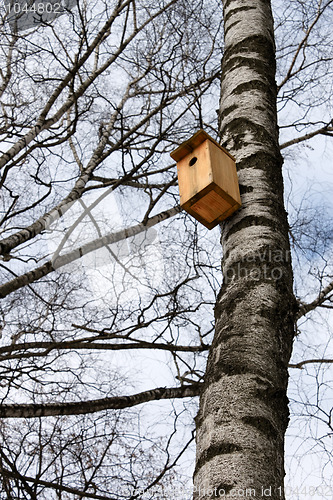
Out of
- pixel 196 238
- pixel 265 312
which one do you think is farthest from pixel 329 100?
pixel 265 312

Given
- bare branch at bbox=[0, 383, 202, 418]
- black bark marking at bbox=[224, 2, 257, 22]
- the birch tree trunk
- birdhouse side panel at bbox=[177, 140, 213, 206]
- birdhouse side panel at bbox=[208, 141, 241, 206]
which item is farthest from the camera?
bare branch at bbox=[0, 383, 202, 418]

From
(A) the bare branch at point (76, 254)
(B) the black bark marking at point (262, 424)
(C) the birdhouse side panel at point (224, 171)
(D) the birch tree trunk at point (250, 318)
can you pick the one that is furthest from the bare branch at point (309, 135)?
(B) the black bark marking at point (262, 424)

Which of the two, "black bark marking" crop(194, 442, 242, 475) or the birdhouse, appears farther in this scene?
the birdhouse

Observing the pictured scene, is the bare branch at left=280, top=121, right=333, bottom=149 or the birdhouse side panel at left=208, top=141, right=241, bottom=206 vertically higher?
the bare branch at left=280, top=121, right=333, bottom=149

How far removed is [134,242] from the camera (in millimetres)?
4062

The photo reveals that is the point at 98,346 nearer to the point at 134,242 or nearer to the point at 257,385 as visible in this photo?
the point at 134,242

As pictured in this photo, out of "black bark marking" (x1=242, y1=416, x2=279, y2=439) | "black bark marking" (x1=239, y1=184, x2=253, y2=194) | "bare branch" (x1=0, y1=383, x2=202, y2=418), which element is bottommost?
"black bark marking" (x1=242, y1=416, x2=279, y2=439)

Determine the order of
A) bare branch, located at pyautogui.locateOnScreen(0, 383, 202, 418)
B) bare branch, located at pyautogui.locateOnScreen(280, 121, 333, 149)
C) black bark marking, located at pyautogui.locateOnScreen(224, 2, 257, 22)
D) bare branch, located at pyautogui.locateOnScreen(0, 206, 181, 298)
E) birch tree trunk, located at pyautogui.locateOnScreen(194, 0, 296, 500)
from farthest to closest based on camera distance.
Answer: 1. bare branch, located at pyautogui.locateOnScreen(280, 121, 333, 149)
2. bare branch, located at pyautogui.locateOnScreen(0, 206, 181, 298)
3. bare branch, located at pyautogui.locateOnScreen(0, 383, 202, 418)
4. black bark marking, located at pyautogui.locateOnScreen(224, 2, 257, 22)
5. birch tree trunk, located at pyautogui.locateOnScreen(194, 0, 296, 500)

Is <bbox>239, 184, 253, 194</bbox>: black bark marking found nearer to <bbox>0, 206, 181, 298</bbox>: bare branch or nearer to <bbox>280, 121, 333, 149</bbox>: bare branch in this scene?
<bbox>0, 206, 181, 298</bbox>: bare branch

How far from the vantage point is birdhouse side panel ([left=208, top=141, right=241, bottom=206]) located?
1.78 meters

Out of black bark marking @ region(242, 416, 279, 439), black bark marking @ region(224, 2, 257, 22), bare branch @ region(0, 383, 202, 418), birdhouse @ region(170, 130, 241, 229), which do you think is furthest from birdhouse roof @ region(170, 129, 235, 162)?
bare branch @ region(0, 383, 202, 418)

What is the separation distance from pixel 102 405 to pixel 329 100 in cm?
311

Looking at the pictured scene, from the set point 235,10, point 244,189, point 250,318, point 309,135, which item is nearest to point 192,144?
point 244,189

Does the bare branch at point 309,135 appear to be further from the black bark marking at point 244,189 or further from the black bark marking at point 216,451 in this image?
the black bark marking at point 216,451
